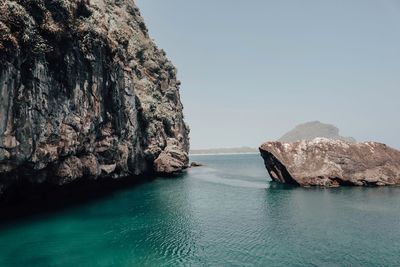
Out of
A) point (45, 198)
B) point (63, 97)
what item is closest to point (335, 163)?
point (63, 97)

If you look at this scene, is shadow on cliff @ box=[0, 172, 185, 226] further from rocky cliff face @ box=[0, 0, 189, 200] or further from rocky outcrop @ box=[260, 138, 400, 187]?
rocky outcrop @ box=[260, 138, 400, 187]

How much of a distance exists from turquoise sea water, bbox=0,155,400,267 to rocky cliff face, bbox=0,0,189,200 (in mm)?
8880

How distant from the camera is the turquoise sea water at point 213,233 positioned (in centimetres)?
3222

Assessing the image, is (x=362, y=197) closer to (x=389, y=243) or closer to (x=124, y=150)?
(x=389, y=243)

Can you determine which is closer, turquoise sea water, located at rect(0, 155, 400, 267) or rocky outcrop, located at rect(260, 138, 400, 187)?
turquoise sea water, located at rect(0, 155, 400, 267)

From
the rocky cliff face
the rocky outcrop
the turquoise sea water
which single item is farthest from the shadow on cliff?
the rocky outcrop

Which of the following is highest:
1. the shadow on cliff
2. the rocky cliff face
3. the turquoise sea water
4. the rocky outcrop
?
the rocky cliff face

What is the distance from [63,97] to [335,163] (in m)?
64.2

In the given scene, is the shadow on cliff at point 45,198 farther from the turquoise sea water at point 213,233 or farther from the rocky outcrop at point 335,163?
the rocky outcrop at point 335,163

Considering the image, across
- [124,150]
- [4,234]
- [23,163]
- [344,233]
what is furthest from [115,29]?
[344,233]

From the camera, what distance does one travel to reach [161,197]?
6756cm

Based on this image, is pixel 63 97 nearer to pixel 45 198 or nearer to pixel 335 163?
pixel 45 198

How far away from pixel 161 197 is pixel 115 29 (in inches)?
1607

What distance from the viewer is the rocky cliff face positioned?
1592 inches
